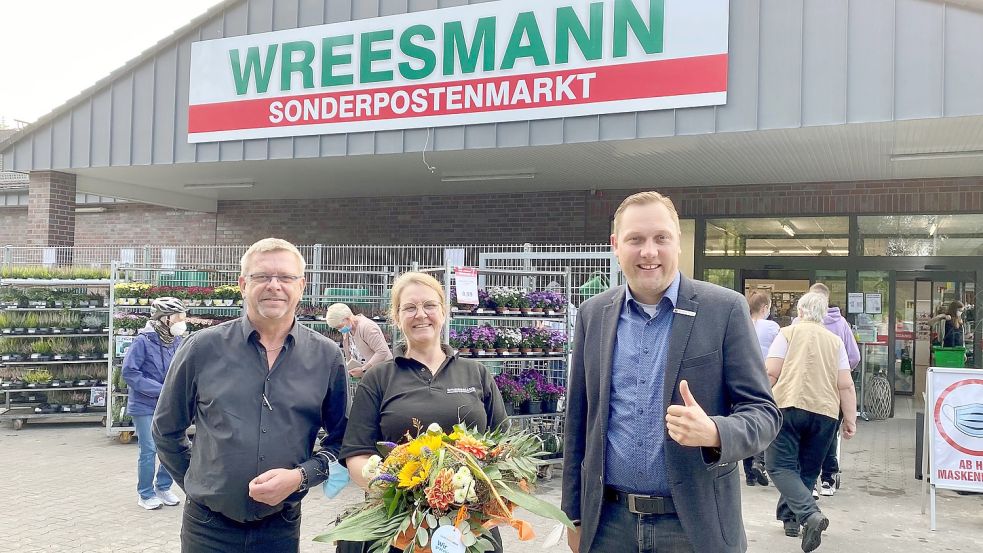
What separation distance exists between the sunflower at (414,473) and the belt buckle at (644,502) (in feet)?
2.03

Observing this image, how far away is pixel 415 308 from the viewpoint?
277cm

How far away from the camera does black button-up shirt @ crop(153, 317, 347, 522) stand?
253 cm

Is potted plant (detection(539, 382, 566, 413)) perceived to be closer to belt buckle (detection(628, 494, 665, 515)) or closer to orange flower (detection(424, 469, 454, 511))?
belt buckle (detection(628, 494, 665, 515))

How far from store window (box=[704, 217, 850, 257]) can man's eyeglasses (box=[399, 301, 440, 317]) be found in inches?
375

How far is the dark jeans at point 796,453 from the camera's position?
5188 millimetres

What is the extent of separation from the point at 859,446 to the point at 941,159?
369cm

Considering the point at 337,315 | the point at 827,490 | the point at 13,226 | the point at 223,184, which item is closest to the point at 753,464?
the point at 827,490

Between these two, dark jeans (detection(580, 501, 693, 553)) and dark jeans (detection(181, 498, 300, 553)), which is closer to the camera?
dark jeans (detection(580, 501, 693, 553))

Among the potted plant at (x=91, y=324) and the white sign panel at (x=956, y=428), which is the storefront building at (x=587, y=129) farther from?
the white sign panel at (x=956, y=428)

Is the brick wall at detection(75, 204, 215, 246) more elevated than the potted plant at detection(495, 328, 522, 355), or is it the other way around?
the brick wall at detection(75, 204, 215, 246)

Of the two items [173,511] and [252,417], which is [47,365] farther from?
[252,417]

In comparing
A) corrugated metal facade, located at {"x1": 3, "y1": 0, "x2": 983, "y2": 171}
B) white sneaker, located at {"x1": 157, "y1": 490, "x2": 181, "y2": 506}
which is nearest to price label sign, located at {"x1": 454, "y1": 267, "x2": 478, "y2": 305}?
corrugated metal facade, located at {"x1": 3, "y1": 0, "x2": 983, "y2": 171}

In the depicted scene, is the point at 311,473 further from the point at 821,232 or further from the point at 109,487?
the point at 821,232

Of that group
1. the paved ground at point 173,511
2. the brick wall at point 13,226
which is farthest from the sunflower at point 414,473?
the brick wall at point 13,226
